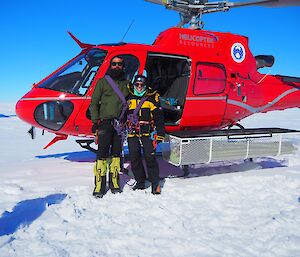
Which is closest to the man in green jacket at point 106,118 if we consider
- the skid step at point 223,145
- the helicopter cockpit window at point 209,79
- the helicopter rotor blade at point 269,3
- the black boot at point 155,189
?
the black boot at point 155,189

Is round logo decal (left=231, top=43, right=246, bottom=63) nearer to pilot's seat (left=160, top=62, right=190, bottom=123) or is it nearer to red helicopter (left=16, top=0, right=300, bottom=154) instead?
red helicopter (left=16, top=0, right=300, bottom=154)

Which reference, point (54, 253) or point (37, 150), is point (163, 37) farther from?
point (37, 150)

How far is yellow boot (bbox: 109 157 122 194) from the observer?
4195 mm

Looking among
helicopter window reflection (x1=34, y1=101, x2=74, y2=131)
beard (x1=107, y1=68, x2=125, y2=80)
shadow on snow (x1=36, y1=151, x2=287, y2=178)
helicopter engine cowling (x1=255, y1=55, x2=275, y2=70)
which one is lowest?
shadow on snow (x1=36, y1=151, x2=287, y2=178)

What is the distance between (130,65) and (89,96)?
0.87m

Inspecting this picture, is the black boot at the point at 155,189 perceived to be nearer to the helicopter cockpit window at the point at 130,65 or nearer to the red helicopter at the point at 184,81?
the red helicopter at the point at 184,81

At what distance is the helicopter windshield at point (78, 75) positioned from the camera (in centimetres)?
475

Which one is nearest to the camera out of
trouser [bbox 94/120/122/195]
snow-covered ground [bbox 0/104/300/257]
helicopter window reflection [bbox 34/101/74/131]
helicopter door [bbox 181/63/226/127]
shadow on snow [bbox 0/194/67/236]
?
snow-covered ground [bbox 0/104/300/257]

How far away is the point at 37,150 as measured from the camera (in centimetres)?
838

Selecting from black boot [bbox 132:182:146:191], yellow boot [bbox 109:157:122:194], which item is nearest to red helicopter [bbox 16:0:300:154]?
yellow boot [bbox 109:157:122:194]

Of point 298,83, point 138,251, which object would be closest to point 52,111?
point 138,251

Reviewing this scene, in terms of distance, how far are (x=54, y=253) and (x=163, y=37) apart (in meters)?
4.20

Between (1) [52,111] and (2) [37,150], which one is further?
(2) [37,150]

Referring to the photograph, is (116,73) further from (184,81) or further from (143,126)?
(184,81)
